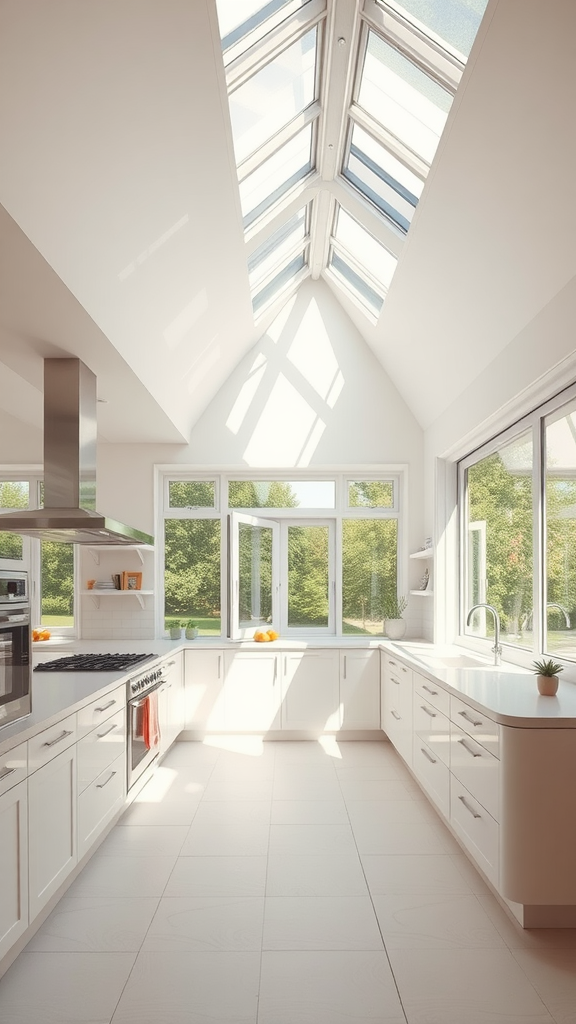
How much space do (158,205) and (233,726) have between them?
4.17 meters

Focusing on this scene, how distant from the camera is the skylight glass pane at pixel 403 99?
3359 mm

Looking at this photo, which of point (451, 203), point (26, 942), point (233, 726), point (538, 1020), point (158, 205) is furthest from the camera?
point (233, 726)

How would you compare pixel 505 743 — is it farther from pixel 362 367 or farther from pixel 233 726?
pixel 362 367

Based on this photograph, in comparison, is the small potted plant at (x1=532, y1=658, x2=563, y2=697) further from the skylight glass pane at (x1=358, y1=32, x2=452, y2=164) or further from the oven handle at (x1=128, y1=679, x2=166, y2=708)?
the skylight glass pane at (x1=358, y1=32, x2=452, y2=164)

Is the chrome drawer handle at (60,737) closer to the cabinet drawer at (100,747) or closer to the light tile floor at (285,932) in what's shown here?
the cabinet drawer at (100,747)

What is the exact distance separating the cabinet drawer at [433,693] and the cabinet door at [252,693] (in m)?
1.65

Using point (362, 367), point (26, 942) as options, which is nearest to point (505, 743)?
point (26, 942)

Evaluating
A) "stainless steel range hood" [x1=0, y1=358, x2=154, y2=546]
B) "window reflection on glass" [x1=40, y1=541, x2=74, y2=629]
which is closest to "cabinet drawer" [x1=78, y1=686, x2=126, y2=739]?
"stainless steel range hood" [x1=0, y1=358, x2=154, y2=546]

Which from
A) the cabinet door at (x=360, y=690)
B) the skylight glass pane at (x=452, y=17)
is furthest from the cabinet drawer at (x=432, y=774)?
the skylight glass pane at (x=452, y=17)

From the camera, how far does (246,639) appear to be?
6.29m

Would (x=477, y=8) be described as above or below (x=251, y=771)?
above

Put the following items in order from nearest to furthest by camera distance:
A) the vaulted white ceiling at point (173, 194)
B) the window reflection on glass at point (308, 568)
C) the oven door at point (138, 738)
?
the vaulted white ceiling at point (173, 194)
the oven door at point (138, 738)
the window reflection on glass at point (308, 568)

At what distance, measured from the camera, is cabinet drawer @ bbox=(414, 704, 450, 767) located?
149 inches

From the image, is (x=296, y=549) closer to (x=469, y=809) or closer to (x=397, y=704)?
(x=397, y=704)
